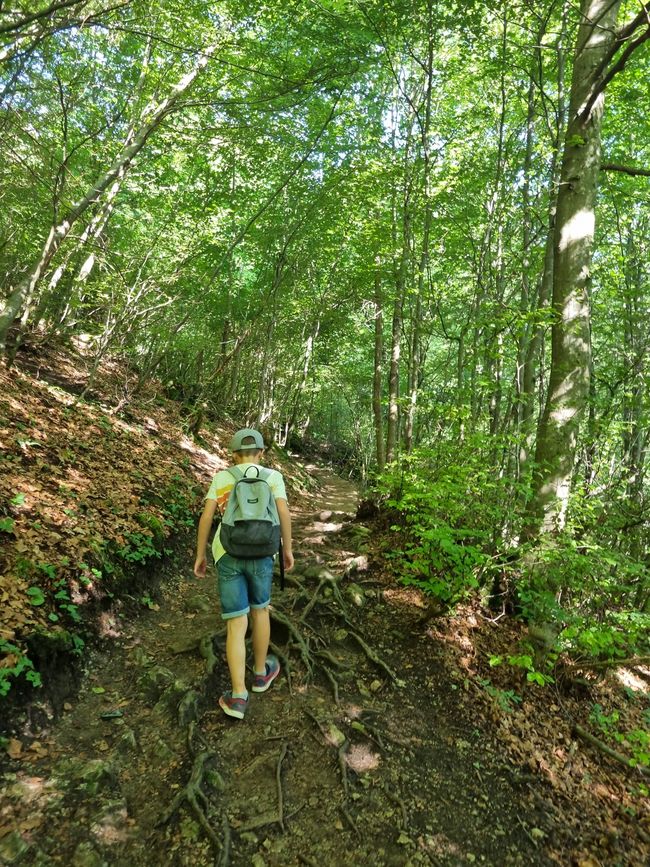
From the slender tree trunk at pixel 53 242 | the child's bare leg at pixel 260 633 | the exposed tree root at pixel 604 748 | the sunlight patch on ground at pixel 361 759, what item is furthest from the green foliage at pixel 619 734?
the slender tree trunk at pixel 53 242

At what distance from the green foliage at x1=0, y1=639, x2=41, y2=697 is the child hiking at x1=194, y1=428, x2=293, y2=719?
127 centimetres

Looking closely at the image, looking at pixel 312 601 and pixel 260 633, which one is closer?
pixel 260 633

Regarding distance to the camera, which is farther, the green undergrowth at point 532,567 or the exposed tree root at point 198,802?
the green undergrowth at point 532,567

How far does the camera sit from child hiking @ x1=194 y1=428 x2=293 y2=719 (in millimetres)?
3508

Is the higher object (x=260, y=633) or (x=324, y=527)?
(x=260, y=633)

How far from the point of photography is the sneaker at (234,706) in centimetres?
367

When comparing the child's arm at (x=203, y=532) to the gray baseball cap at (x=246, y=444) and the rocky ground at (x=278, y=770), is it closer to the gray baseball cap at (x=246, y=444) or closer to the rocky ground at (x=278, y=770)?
the gray baseball cap at (x=246, y=444)

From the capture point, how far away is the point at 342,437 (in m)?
32.5

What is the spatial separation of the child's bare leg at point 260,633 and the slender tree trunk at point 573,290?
9.52ft

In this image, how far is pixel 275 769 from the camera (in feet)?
10.9

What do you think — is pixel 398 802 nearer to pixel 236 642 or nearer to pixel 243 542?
pixel 236 642

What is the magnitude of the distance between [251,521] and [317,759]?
193cm

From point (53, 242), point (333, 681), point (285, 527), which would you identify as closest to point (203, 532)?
point (285, 527)

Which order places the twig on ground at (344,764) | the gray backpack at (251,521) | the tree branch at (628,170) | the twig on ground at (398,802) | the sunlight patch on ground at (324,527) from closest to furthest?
the twig on ground at (398,802), the twig on ground at (344,764), the gray backpack at (251,521), the tree branch at (628,170), the sunlight patch on ground at (324,527)
